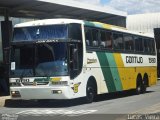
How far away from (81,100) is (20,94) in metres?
3.66

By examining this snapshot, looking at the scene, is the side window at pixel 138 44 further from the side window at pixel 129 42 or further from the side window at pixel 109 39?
the side window at pixel 109 39

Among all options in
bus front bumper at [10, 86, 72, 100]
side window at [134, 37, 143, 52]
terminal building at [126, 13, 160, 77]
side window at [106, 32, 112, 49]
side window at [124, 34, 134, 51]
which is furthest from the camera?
terminal building at [126, 13, 160, 77]

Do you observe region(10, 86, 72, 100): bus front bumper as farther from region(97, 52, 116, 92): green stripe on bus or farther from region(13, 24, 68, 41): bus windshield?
region(97, 52, 116, 92): green stripe on bus

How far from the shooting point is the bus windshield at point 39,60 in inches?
721

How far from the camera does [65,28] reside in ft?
61.6

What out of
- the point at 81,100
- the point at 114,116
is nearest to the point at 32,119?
the point at 114,116

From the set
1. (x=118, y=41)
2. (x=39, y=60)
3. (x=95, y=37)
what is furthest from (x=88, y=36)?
(x=118, y=41)

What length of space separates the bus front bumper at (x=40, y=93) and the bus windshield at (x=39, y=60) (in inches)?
20.1

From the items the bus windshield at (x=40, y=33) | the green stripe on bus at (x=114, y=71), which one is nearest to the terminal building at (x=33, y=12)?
the bus windshield at (x=40, y=33)

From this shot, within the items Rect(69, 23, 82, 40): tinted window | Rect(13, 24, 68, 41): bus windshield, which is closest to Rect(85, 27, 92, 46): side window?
Rect(69, 23, 82, 40): tinted window

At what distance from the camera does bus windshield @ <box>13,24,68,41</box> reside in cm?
1873

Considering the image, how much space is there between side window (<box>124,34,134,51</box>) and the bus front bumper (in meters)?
6.72

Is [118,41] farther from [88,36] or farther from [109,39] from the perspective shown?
[88,36]

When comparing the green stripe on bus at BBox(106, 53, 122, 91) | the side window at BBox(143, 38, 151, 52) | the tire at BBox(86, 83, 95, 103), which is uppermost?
the side window at BBox(143, 38, 151, 52)
